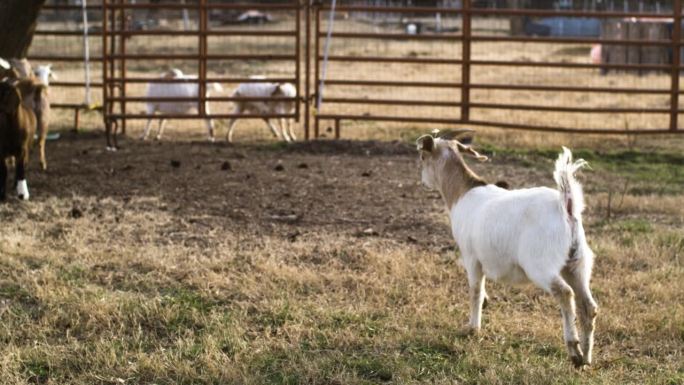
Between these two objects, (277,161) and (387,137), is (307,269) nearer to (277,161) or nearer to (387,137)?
(277,161)

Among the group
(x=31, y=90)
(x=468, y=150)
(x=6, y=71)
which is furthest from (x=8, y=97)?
(x=468, y=150)

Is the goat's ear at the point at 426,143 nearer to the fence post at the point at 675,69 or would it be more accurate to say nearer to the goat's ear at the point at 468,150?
the goat's ear at the point at 468,150

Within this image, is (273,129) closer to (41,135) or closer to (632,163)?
(41,135)

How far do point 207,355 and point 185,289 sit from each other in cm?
146

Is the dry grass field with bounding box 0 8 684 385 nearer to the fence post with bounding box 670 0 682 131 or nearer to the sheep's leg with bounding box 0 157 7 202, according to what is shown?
the sheep's leg with bounding box 0 157 7 202

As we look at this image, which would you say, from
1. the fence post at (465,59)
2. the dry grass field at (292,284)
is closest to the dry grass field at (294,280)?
the dry grass field at (292,284)

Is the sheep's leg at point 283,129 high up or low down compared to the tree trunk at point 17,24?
down

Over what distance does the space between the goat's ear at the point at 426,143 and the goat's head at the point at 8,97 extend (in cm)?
479

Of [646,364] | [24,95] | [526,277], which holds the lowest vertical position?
[646,364]

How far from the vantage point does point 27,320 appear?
252 inches

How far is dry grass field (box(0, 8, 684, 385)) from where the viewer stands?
5.68 m

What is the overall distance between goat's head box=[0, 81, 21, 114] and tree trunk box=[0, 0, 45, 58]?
6.96 feet

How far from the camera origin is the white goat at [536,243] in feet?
17.8

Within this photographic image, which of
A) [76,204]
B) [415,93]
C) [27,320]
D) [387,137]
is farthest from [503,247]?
[415,93]
